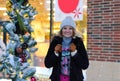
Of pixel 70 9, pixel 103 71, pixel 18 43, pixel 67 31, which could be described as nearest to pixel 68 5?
pixel 70 9

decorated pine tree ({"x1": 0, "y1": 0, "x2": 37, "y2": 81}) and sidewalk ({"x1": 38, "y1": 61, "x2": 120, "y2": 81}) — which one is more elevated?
decorated pine tree ({"x1": 0, "y1": 0, "x2": 37, "y2": 81})

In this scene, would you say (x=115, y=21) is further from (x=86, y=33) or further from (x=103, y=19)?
(x=86, y=33)

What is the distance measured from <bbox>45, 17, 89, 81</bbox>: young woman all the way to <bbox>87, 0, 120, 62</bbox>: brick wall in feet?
14.4

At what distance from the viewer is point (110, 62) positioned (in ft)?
30.1

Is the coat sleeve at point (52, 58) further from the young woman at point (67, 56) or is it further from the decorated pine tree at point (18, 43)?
the decorated pine tree at point (18, 43)

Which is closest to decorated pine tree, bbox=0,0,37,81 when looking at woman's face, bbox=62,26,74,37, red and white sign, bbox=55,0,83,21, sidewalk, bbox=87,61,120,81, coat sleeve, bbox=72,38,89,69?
woman's face, bbox=62,26,74,37

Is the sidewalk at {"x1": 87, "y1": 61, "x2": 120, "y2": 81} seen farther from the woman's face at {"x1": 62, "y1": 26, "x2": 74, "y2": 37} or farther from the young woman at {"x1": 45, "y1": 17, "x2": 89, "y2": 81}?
the woman's face at {"x1": 62, "y1": 26, "x2": 74, "y2": 37}

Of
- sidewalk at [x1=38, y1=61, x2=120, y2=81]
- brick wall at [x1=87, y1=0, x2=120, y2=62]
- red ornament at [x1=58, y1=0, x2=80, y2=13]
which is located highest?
red ornament at [x1=58, y1=0, x2=80, y2=13]

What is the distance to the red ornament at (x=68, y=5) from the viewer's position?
10.3 m

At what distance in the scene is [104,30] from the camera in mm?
9336

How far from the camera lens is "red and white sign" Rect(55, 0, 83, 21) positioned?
10273mm

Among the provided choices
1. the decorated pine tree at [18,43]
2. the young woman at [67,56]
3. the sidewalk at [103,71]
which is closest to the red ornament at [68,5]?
the sidewalk at [103,71]

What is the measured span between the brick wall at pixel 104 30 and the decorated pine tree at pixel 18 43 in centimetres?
539

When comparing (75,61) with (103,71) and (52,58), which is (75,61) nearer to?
(52,58)
